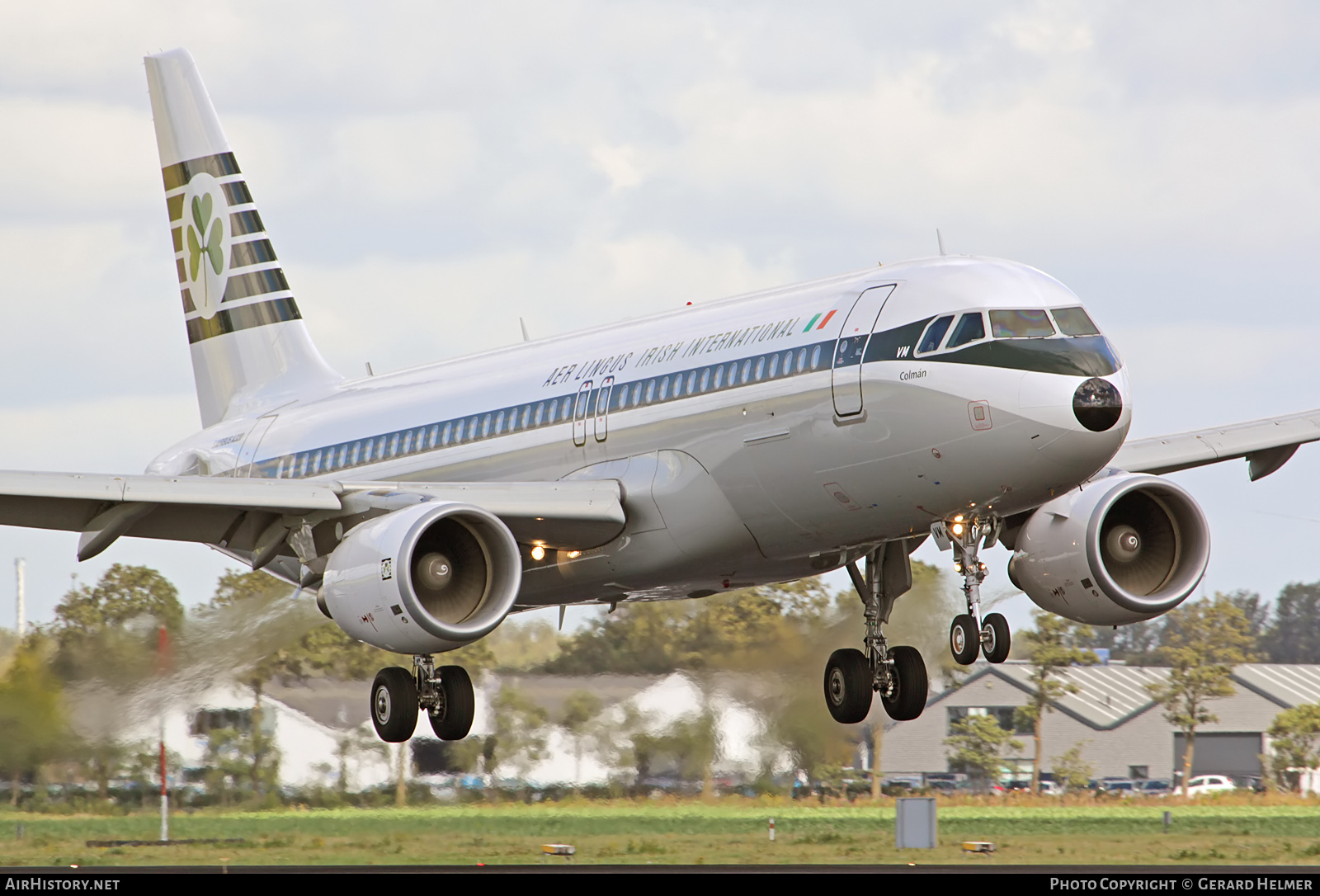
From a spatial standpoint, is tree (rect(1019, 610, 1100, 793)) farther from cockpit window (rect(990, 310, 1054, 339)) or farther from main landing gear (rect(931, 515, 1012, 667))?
cockpit window (rect(990, 310, 1054, 339))

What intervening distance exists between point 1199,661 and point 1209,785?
4323mm

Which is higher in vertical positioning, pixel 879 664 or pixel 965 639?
pixel 965 639

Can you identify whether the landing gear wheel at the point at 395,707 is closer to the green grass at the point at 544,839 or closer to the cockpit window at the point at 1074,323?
the green grass at the point at 544,839

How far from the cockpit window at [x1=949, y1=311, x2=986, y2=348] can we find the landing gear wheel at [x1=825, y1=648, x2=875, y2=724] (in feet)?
23.0

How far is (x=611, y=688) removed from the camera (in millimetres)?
32750

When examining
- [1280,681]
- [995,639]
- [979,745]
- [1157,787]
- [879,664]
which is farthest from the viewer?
[1280,681]

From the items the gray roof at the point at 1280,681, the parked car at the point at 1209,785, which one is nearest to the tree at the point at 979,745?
the parked car at the point at 1209,785

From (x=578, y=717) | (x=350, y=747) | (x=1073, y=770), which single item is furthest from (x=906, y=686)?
(x=1073, y=770)

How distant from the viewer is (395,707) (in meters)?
26.5

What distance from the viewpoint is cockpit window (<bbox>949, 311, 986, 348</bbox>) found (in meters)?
21.6

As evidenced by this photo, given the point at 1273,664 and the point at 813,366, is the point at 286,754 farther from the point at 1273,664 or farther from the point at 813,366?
the point at 1273,664

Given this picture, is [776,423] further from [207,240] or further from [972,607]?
[207,240]

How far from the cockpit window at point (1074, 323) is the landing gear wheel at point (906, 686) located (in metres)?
6.69
